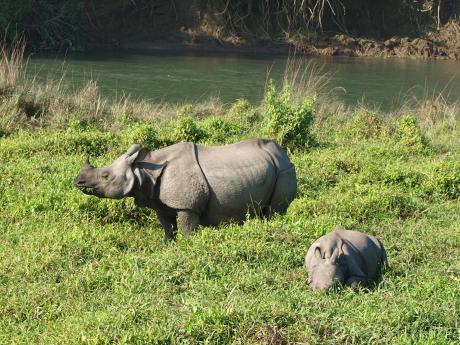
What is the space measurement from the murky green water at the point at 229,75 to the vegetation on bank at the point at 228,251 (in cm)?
732

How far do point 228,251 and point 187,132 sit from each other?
5017 millimetres

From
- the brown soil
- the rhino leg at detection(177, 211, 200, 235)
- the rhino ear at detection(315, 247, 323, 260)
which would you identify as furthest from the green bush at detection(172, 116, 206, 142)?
the brown soil

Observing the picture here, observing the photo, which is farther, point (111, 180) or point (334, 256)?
point (111, 180)

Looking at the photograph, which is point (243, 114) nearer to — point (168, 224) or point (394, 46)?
point (168, 224)

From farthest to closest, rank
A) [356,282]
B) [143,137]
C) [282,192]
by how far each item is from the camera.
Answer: [143,137], [282,192], [356,282]

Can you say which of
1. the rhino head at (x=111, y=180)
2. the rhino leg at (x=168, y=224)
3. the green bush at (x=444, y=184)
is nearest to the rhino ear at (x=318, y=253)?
the rhino leg at (x=168, y=224)

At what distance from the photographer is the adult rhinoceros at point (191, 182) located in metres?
6.73

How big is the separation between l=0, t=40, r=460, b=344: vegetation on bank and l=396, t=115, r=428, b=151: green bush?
0.02 meters

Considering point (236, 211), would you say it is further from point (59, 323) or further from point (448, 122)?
point (448, 122)

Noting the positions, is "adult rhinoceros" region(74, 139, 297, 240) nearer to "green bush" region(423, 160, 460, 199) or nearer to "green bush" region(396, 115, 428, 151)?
"green bush" region(423, 160, 460, 199)

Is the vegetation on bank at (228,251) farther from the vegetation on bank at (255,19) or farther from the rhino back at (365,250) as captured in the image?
the vegetation on bank at (255,19)

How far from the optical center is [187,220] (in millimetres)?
6754

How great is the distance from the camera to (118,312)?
4.79 meters

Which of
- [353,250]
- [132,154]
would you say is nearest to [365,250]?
[353,250]
